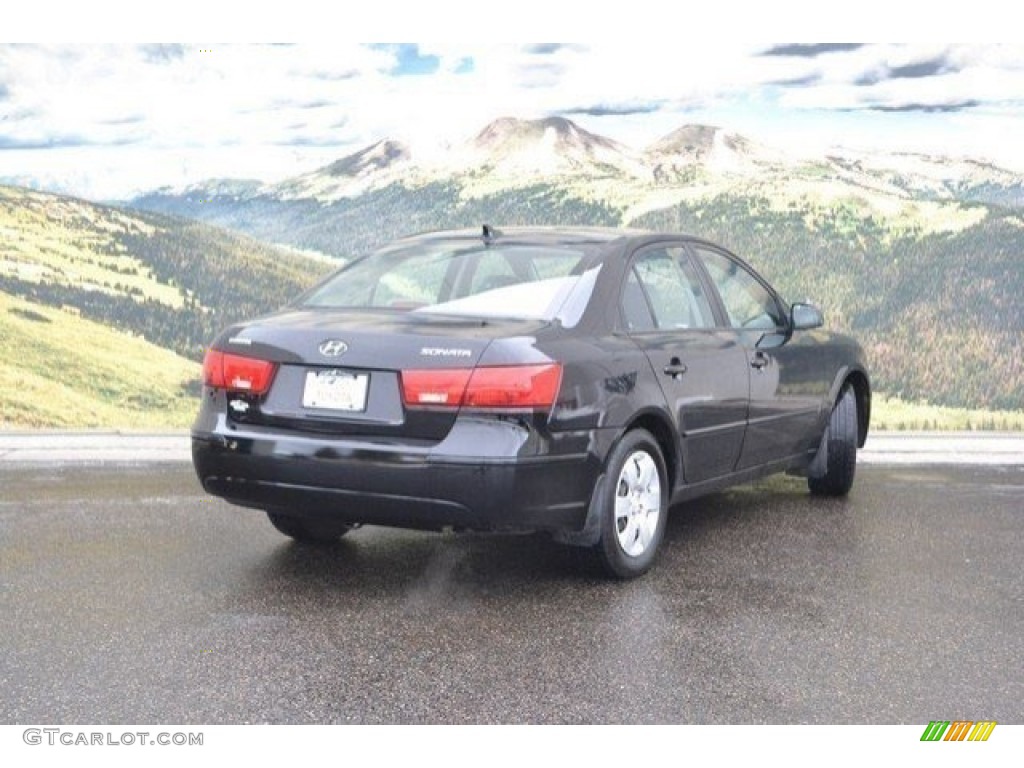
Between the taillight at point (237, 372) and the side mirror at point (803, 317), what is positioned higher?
the taillight at point (237, 372)

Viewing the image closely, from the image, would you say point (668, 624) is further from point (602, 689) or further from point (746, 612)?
point (602, 689)

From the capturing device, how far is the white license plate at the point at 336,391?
5406 millimetres

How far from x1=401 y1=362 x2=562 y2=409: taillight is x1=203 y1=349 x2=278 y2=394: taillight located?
2.19ft

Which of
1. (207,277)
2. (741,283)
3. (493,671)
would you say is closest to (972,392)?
(741,283)

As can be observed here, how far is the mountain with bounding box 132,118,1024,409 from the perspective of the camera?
1207 cm

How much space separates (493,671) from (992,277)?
8.90 meters

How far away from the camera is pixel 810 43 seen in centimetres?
1179

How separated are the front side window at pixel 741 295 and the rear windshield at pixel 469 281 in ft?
3.63

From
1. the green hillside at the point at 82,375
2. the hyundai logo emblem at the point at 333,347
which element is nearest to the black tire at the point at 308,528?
the hyundai logo emblem at the point at 333,347

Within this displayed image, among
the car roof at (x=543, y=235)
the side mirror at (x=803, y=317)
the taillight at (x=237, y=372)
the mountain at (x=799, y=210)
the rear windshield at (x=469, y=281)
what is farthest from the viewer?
the mountain at (x=799, y=210)

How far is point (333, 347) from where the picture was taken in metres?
5.48

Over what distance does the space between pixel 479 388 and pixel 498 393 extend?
7 cm

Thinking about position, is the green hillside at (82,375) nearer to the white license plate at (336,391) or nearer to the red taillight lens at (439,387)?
the white license plate at (336,391)

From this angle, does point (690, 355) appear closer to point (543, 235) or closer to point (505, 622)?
point (543, 235)
